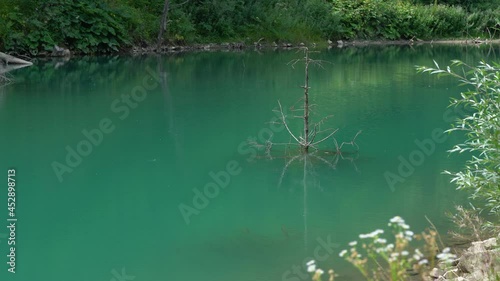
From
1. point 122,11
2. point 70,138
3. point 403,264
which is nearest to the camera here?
point 403,264

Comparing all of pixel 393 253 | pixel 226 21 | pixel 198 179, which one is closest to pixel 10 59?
pixel 226 21

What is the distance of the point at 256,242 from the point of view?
795cm

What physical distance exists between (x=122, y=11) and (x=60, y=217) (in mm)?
20333

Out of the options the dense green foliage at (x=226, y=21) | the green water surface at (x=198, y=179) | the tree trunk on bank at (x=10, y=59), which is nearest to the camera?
the green water surface at (x=198, y=179)

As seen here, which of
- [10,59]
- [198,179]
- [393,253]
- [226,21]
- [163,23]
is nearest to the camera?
[393,253]

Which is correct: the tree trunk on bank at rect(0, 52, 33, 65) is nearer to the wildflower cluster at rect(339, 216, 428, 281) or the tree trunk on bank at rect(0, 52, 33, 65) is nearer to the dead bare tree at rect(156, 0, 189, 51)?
the dead bare tree at rect(156, 0, 189, 51)

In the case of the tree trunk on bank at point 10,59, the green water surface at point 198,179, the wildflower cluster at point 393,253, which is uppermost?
the wildflower cluster at point 393,253

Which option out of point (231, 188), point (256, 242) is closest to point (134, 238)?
point (256, 242)

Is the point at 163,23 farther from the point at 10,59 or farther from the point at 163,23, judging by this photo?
the point at 10,59

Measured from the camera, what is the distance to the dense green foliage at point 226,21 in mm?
26141

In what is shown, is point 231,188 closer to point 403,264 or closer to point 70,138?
point 70,138

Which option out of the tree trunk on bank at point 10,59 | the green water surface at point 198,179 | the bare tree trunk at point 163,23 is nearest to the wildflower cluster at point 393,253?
the green water surface at point 198,179

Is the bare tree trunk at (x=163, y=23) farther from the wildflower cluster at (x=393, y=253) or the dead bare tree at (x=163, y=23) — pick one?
the wildflower cluster at (x=393, y=253)

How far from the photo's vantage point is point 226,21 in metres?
31.8
